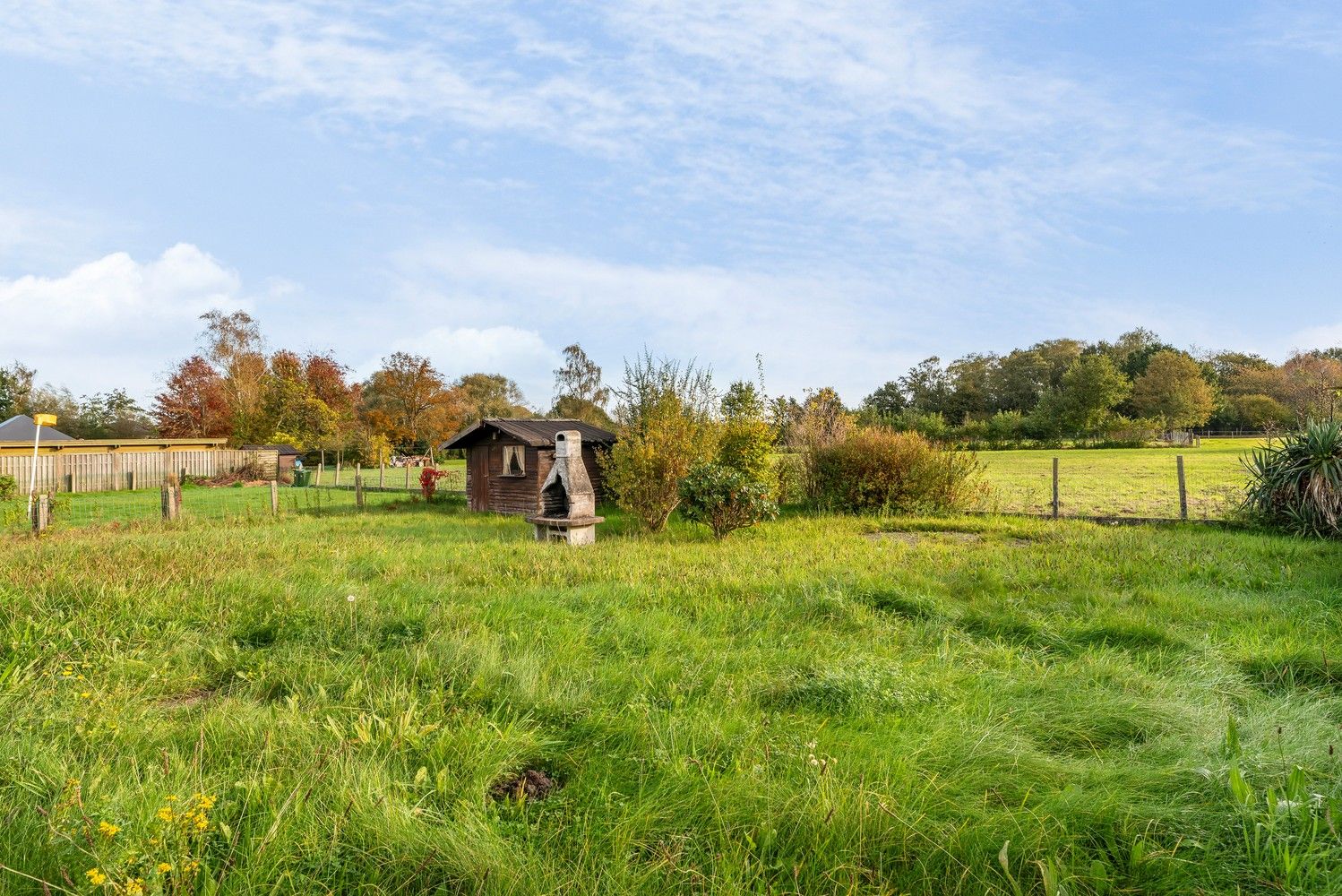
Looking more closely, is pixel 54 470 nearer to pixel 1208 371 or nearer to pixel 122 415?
pixel 122 415

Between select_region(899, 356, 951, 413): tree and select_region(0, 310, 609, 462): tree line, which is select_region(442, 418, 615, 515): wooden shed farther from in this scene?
select_region(899, 356, 951, 413): tree

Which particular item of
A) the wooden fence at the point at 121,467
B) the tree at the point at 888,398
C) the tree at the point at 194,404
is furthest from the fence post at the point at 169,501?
the tree at the point at 888,398

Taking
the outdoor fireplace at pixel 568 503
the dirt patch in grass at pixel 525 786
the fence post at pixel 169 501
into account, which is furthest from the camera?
the fence post at pixel 169 501

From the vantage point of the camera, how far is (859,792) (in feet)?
8.06

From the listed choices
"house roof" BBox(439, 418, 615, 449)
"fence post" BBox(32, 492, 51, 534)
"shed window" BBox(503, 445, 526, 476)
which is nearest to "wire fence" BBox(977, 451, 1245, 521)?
"house roof" BBox(439, 418, 615, 449)

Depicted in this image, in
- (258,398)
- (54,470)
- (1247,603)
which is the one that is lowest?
(1247,603)

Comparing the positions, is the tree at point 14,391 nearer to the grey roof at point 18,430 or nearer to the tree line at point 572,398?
the tree line at point 572,398

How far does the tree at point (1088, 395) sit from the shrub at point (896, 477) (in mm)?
43260

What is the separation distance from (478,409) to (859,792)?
5456 cm

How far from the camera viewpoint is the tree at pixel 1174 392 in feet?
169

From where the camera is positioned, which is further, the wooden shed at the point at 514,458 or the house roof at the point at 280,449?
Answer: the house roof at the point at 280,449

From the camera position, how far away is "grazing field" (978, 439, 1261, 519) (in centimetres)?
1399

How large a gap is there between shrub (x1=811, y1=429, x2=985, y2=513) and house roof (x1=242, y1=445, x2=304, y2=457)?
27026mm

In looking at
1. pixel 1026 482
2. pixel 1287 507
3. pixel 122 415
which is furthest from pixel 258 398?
pixel 1287 507
